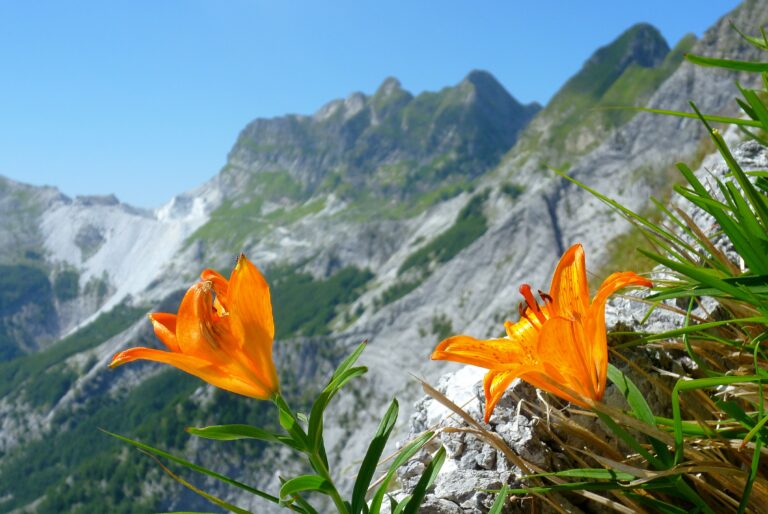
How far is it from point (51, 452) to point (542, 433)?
211681mm

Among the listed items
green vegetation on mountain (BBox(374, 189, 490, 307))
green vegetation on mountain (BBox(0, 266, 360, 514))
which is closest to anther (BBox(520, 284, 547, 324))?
green vegetation on mountain (BBox(0, 266, 360, 514))

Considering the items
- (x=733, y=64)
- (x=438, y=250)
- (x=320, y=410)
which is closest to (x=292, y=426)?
(x=320, y=410)

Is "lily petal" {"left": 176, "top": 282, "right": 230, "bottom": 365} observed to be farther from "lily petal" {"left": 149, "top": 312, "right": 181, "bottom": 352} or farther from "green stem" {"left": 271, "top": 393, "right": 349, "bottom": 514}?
"green stem" {"left": 271, "top": 393, "right": 349, "bottom": 514}

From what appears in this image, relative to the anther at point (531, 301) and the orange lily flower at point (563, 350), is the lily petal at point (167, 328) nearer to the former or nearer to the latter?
the orange lily flower at point (563, 350)

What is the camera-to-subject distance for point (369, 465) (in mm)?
1517

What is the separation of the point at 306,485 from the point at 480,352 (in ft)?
1.88

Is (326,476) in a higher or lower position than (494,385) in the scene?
lower

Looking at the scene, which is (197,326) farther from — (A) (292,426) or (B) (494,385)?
(B) (494,385)

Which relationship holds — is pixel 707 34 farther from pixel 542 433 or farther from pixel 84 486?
pixel 84 486

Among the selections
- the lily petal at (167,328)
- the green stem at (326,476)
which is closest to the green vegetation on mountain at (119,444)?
the lily petal at (167,328)

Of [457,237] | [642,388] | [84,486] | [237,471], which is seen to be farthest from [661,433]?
[457,237]

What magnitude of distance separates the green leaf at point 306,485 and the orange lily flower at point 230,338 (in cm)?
23

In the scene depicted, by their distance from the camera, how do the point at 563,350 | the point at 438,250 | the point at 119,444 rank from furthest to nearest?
the point at 438,250 < the point at 119,444 < the point at 563,350

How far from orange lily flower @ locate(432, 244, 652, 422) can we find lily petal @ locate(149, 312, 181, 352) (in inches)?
26.3
